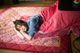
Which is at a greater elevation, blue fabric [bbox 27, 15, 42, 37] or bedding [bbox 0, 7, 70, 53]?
blue fabric [bbox 27, 15, 42, 37]

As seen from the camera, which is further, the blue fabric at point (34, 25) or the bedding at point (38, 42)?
the blue fabric at point (34, 25)

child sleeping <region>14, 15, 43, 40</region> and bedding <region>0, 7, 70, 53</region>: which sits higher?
child sleeping <region>14, 15, 43, 40</region>

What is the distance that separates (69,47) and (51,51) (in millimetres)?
233

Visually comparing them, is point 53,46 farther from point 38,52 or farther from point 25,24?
point 25,24

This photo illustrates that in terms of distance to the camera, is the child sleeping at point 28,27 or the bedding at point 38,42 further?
the child sleeping at point 28,27

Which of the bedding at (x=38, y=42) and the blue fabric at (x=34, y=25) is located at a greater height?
the blue fabric at (x=34, y=25)

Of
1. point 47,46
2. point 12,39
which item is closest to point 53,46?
point 47,46

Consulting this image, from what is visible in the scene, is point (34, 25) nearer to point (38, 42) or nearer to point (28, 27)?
point (28, 27)

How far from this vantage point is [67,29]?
1.84 meters

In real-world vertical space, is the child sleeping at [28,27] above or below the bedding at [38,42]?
above

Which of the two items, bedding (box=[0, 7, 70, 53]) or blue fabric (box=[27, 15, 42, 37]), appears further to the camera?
blue fabric (box=[27, 15, 42, 37])

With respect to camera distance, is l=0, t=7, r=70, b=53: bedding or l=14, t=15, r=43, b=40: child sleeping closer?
l=0, t=7, r=70, b=53: bedding

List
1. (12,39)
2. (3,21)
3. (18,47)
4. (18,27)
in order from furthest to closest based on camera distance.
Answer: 1. (3,21)
2. (18,27)
3. (12,39)
4. (18,47)

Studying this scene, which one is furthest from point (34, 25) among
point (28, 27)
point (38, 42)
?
point (38, 42)
